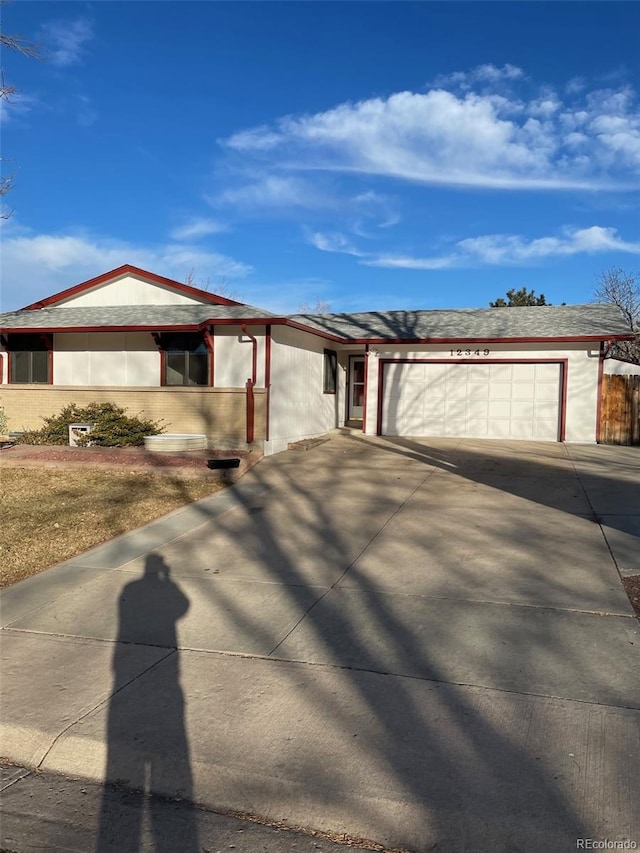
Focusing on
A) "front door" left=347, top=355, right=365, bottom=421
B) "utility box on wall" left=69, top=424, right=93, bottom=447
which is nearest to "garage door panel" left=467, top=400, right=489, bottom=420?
"front door" left=347, top=355, right=365, bottom=421

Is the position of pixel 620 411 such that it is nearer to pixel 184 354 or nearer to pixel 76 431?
pixel 184 354

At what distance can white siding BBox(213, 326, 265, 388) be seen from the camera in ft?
49.1

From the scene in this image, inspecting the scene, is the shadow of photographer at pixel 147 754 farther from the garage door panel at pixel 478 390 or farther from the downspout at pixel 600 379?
the downspout at pixel 600 379

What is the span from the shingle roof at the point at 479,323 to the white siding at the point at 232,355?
14.2 feet

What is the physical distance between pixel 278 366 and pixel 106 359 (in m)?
4.97

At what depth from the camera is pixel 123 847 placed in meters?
2.87

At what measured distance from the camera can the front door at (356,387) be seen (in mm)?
20031

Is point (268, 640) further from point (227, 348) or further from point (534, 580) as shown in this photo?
point (227, 348)

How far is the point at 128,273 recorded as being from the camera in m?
18.4

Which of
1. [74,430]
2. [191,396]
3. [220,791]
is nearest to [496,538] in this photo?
[220,791]

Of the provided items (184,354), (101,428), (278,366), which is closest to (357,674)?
(278,366)

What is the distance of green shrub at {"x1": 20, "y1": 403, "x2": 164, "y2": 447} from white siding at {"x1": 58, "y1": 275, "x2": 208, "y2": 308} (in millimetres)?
4223

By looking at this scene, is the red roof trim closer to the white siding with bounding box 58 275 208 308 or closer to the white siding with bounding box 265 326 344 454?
the white siding with bounding box 265 326 344 454

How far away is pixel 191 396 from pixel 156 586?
8841 mm
